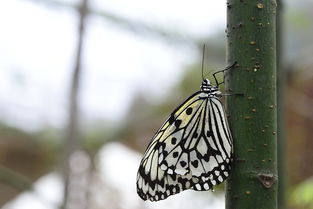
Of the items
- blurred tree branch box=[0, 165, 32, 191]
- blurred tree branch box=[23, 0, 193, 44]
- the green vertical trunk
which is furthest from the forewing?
blurred tree branch box=[23, 0, 193, 44]

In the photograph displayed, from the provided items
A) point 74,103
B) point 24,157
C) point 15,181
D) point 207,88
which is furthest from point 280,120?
point 24,157

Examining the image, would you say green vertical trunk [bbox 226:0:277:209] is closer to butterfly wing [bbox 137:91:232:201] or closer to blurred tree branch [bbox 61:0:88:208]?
butterfly wing [bbox 137:91:232:201]

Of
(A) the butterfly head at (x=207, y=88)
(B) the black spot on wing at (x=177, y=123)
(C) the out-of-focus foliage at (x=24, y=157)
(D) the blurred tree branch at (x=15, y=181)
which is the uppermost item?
(C) the out-of-focus foliage at (x=24, y=157)

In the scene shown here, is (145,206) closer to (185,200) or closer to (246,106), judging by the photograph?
(185,200)

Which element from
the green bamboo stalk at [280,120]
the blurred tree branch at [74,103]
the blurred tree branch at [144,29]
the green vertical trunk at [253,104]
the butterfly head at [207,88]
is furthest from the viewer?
the blurred tree branch at [144,29]

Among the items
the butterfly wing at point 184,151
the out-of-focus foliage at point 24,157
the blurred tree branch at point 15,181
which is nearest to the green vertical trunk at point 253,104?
the butterfly wing at point 184,151

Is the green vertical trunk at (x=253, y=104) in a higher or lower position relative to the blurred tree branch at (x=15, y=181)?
lower

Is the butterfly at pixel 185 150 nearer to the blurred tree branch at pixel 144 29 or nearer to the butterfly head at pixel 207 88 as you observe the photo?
the butterfly head at pixel 207 88
